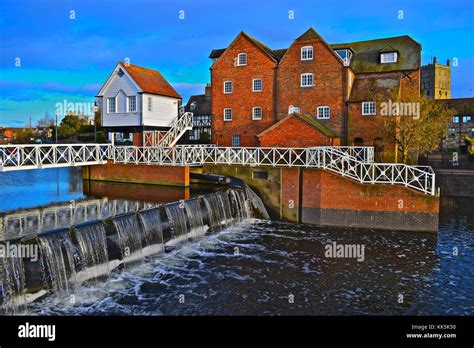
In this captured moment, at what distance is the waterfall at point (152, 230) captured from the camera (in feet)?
49.2

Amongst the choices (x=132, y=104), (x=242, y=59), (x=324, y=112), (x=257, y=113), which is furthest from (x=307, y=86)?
(x=132, y=104)

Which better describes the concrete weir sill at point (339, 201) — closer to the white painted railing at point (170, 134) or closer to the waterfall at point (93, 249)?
the waterfall at point (93, 249)

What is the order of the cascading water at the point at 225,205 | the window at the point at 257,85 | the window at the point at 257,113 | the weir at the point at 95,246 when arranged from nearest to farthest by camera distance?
the weir at the point at 95,246 < the cascading water at the point at 225,205 < the window at the point at 257,85 < the window at the point at 257,113

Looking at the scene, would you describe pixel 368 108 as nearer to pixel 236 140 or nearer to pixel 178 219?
pixel 236 140

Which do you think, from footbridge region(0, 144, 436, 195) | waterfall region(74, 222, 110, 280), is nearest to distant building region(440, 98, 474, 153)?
footbridge region(0, 144, 436, 195)

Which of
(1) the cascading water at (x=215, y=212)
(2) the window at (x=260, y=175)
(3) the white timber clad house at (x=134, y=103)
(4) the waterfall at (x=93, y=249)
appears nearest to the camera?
(4) the waterfall at (x=93, y=249)

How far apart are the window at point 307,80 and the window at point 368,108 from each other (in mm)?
4316

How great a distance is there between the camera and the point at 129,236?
1421cm

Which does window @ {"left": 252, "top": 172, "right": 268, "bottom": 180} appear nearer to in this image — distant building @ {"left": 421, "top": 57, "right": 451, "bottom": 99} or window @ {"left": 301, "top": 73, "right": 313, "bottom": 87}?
window @ {"left": 301, "top": 73, "right": 313, "bottom": 87}

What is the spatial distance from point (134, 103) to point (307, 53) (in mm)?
13784

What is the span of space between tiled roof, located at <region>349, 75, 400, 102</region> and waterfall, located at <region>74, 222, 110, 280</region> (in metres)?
22.4

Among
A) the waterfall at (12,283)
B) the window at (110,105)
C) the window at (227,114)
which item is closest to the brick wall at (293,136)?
the window at (227,114)

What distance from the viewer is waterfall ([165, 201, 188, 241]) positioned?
16531 millimetres
